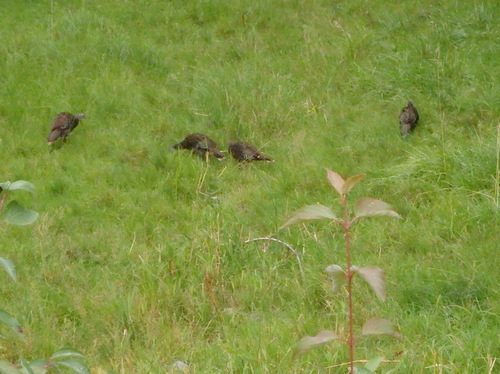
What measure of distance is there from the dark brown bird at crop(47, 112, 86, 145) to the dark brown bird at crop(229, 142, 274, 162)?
5.41 feet

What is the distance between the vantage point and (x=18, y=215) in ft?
7.28

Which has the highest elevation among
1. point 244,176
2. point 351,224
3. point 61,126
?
point 351,224

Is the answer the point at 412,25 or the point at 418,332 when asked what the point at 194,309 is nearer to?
the point at 418,332

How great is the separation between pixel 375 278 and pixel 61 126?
646 centimetres

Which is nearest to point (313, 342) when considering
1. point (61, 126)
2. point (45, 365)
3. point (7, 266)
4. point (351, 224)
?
point (351, 224)

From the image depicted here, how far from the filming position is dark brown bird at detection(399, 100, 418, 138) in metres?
7.62

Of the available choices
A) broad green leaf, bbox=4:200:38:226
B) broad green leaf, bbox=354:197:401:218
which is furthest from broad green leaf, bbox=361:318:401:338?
broad green leaf, bbox=4:200:38:226

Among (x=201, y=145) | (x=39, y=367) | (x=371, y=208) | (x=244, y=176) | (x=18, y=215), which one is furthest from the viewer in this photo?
(x=201, y=145)

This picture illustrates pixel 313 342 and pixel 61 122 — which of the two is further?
pixel 61 122

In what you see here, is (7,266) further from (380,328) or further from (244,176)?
(244,176)

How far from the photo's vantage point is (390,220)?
6.19 metres

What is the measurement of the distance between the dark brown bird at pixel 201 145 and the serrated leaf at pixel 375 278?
224 inches

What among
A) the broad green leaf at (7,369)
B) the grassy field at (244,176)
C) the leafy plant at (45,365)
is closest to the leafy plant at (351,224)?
the leafy plant at (45,365)

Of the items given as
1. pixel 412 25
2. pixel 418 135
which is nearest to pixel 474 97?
pixel 418 135
